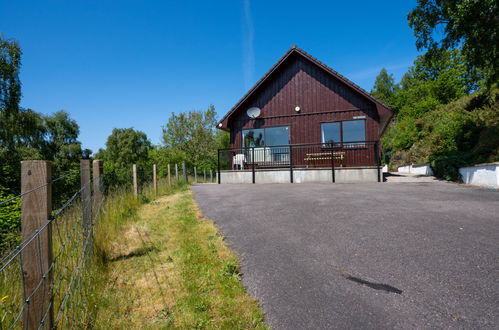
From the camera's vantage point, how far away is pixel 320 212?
223 inches

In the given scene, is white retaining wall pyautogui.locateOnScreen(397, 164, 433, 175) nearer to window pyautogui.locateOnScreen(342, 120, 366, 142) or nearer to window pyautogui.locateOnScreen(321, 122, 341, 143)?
window pyautogui.locateOnScreen(342, 120, 366, 142)

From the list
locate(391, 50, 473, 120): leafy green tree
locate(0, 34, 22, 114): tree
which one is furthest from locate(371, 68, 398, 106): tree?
locate(0, 34, 22, 114): tree

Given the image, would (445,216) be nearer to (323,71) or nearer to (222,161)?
(222,161)

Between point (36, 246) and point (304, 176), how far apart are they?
38.6ft

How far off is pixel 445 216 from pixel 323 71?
39.2ft

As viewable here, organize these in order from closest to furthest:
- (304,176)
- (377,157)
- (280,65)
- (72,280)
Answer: (72,280) < (377,157) < (304,176) < (280,65)

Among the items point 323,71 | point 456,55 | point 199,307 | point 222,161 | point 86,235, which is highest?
point 456,55

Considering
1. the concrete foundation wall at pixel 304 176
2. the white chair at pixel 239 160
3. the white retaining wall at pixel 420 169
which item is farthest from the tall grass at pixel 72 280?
the white retaining wall at pixel 420 169

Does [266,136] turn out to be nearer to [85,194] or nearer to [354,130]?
[354,130]

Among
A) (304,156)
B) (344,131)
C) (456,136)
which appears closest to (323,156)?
(304,156)

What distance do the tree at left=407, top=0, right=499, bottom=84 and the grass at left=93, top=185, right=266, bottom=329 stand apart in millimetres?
12146

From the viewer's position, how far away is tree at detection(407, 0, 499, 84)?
9820mm

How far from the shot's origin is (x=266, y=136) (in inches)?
624

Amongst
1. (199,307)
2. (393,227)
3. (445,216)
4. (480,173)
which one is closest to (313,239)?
(393,227)
